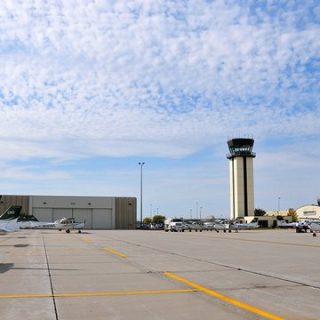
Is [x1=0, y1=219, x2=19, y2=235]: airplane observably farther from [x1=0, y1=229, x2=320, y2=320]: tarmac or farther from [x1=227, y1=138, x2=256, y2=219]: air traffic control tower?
[x1=227, y1=138, x2=256, y2=219]: air traffic control tower

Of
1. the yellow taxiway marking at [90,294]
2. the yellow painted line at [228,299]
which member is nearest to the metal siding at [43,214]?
the yellow painted line at [228,299]

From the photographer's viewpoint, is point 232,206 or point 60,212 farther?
point 232,206

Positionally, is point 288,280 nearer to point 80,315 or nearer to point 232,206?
point 80,315

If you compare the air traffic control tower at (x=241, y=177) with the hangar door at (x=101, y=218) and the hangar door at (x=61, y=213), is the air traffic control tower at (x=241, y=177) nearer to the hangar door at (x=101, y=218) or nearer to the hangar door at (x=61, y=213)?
the hangar door at (x=101, y=218)

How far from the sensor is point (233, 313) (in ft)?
30.0

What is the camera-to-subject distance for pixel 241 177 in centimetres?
11981

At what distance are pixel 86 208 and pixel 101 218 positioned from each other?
4.25 metres

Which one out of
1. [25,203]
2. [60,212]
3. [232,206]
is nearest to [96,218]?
[60,212]

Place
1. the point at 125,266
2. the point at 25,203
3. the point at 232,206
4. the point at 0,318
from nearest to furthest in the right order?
the point at 0,318 → the point at 125,266 → the point at 25,203 → the point at 232,206

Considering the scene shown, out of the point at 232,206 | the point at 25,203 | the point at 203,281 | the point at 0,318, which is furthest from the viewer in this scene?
the point at 232,206

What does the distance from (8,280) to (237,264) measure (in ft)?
28.7

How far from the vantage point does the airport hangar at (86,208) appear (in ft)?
348

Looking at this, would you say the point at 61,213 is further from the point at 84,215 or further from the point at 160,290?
the point at 160,290

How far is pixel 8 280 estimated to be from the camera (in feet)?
46.0
